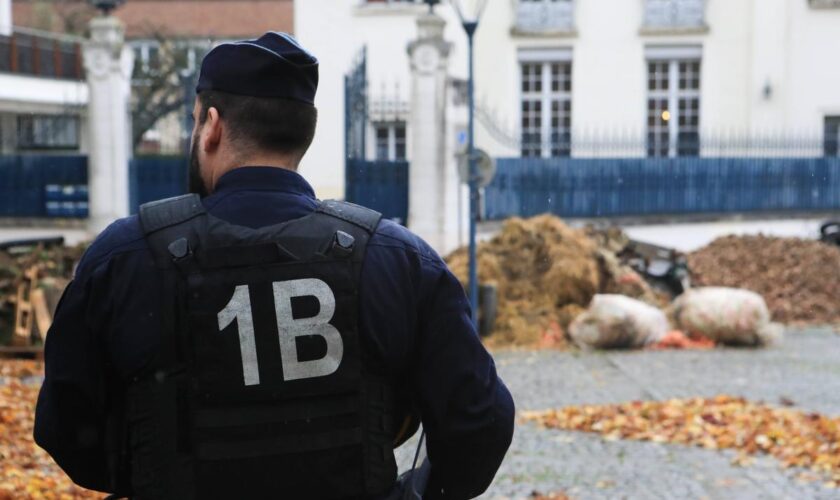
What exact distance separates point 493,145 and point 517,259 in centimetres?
1058

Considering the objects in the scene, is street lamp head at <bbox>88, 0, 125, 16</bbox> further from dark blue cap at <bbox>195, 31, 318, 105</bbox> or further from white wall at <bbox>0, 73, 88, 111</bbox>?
dark blue cap at <bbox>195, 31, 318, 105</bbox>

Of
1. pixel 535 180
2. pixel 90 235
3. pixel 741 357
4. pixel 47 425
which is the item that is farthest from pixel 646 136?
pixel 47 425

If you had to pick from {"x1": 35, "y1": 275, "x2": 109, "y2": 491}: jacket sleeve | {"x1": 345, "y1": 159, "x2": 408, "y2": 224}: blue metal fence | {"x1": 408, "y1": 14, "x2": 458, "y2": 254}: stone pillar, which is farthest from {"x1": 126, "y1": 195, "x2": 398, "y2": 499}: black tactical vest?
{"x1": 345, "y1": 159, "x2": 408, "y2": 224}: blue metal fence

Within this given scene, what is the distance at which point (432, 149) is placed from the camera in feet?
62.9

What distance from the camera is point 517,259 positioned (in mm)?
16312

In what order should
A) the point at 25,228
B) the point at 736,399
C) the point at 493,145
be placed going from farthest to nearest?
the point at 493,145 → the point at 25,228 → the point at 736,399

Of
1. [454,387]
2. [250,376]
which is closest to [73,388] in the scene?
[250,376]

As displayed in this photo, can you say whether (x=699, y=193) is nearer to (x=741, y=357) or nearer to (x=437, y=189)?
(x=437, y=189)

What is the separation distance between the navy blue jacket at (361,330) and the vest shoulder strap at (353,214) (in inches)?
0.9

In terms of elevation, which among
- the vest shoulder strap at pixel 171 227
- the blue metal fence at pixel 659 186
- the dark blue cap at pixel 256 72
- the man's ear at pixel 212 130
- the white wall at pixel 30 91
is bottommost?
the blue metal fence at pixel 659 186

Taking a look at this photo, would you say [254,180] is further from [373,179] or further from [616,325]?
[373,179]

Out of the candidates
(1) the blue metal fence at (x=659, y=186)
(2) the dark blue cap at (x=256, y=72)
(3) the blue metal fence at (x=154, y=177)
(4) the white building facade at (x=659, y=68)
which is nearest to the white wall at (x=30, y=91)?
(4) the white building facade at (x=659, y=68)

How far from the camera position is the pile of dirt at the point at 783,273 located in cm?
1828

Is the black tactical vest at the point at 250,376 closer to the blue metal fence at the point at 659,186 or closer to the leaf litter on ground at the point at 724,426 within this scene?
the leaf litter on ground at the point at 724,426
